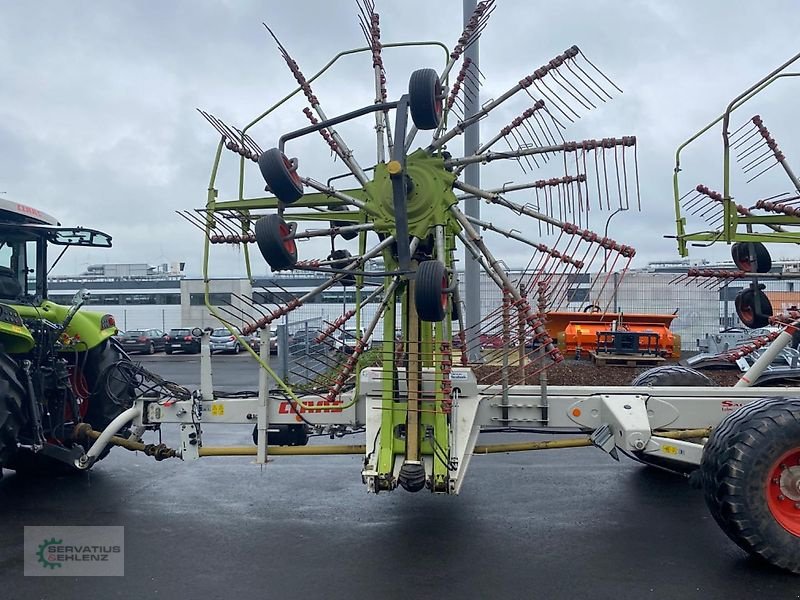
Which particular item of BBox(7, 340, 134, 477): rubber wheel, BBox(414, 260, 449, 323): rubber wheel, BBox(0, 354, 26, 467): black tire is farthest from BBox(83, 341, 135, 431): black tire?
BBox(414, 260, 449, 323): rubber wheel

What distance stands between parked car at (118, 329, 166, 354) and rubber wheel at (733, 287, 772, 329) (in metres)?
24.0

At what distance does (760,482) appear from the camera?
4520 mm

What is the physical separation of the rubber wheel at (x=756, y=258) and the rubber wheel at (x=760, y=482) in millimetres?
2012

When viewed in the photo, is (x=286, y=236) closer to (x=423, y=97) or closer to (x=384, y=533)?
(x=423, y=97)

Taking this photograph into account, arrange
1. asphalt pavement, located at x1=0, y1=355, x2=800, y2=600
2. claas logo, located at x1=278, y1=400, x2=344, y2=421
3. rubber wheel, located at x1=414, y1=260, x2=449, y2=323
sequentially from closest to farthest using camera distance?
1. rubber wheel, located at x1=414, y1=260, x2=449, y2=323
2. asphalt pavement, located at x1=0, y1=355, x2=800, y2=600
3. claas logo, located at x1=278, y1=400, x2=344, y2=421

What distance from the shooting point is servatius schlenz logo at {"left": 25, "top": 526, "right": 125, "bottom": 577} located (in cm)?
492

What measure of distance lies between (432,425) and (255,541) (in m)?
1.56

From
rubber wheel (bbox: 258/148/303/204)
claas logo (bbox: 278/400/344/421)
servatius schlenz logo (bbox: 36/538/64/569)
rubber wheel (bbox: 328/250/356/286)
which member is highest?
rubber wheel (bbox: 258/148/303/204)

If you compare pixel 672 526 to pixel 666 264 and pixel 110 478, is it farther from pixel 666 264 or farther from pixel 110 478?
pixel 666 264

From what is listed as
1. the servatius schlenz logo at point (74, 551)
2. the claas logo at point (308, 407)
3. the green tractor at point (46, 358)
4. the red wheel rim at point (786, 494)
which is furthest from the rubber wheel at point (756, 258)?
the green tractor at point (46, 358)

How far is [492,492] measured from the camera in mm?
6602

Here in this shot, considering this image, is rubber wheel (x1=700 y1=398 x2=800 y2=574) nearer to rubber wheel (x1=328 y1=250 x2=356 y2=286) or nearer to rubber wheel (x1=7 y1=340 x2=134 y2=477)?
rubber wheel (x1=328 y1=250 x2=356 y2=286)

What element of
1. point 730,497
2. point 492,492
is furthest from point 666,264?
point 730,497

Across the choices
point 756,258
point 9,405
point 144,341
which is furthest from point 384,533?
point 144,341
